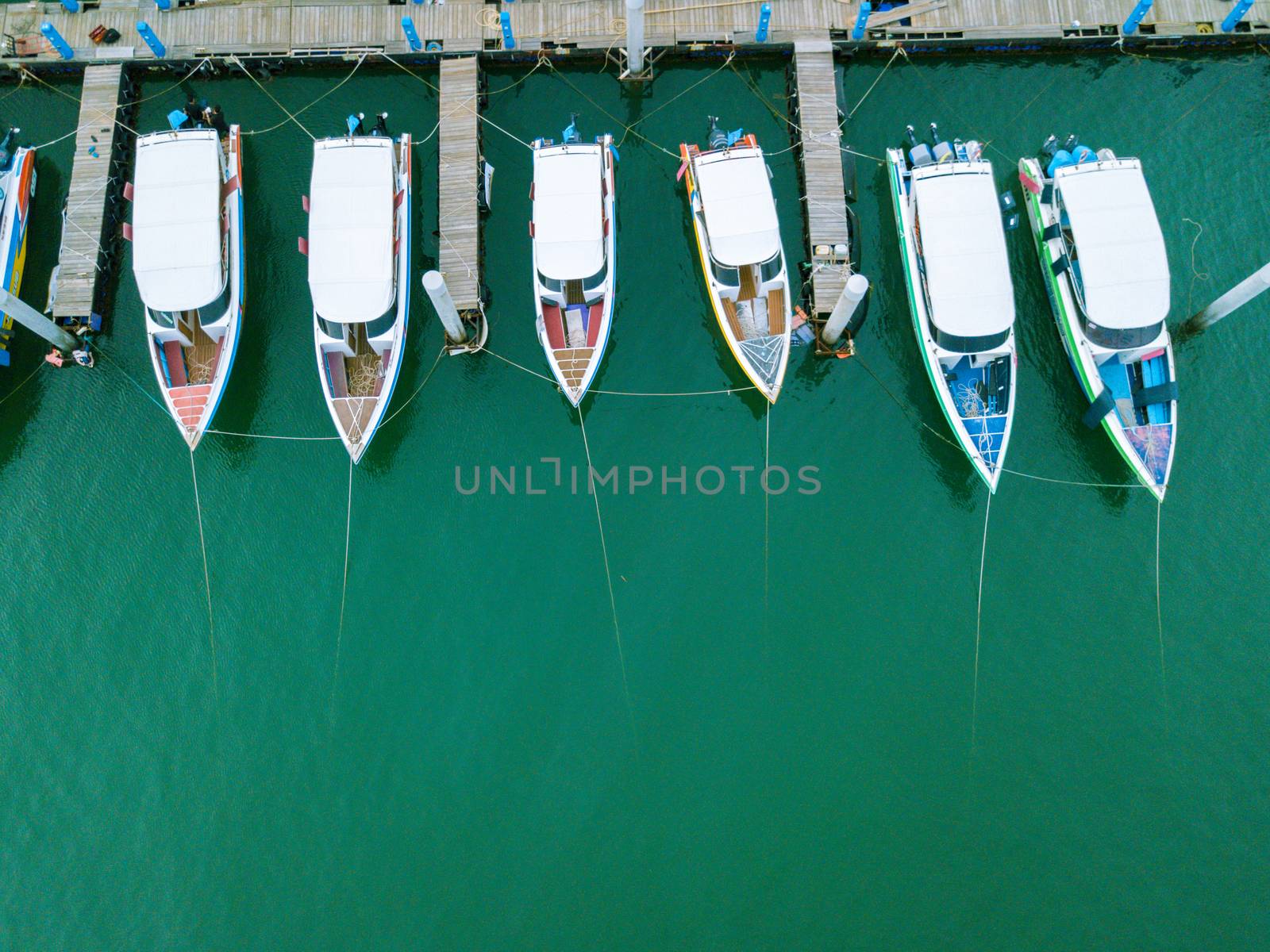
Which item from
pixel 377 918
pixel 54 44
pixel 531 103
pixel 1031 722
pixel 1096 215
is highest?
pixel 54 44

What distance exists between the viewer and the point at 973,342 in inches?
877

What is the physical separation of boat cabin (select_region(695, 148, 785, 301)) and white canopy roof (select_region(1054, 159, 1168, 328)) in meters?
8.49

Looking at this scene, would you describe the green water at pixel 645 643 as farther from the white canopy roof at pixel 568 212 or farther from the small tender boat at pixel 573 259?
the white canopy roof at pixel 568 212

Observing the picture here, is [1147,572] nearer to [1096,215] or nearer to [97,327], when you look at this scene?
[1096,215]

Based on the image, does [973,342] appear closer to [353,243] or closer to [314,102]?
[353,243]

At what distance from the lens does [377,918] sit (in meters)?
20.7

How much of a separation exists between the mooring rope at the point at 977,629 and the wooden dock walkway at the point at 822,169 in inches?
303

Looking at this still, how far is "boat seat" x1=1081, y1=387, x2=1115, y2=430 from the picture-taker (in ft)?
72.1

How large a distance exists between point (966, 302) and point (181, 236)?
22354 millimetres

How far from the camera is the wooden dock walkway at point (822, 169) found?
2412 cm

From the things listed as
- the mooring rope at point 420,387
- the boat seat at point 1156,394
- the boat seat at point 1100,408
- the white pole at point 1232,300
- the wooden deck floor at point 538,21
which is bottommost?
the boat seat at point 1100,408

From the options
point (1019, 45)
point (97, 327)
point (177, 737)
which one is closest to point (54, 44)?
point (97, 327)

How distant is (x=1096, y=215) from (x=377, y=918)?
2756cm

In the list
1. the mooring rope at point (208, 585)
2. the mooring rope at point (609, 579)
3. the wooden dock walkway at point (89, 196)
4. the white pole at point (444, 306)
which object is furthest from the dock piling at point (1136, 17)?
the wooden dock walkway at point (89, 196)
